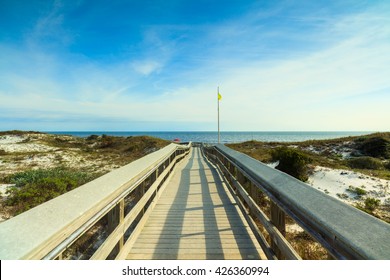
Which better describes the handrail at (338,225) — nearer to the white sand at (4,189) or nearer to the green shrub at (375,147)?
the white sand at (4,189)

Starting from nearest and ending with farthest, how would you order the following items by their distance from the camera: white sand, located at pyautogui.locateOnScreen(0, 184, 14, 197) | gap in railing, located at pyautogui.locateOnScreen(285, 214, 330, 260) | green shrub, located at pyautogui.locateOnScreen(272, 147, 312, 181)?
gap in railing, located at pyautogui.locateOnScreen(285, 214, 330, 260) < white sand, located at pyautogui.locateOnScreen(0, 184, 14, 197) < green shrub, located at pyautogui.locateOnScreen(272, 147, 312, 181)

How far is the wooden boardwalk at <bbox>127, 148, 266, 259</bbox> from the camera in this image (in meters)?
3.34

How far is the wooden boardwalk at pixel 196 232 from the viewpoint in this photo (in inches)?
131

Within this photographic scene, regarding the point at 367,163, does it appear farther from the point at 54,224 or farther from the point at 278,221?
the point at 54,224

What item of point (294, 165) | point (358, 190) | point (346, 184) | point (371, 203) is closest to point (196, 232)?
point (371, 203)

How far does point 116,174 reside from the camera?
11.2 feet

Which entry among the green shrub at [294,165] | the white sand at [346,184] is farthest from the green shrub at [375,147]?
the green shrub at [294,165]

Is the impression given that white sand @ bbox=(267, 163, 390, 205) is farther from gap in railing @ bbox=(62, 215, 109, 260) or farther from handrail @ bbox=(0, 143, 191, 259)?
handrail @ bbox=(0, 143, 191, 259)

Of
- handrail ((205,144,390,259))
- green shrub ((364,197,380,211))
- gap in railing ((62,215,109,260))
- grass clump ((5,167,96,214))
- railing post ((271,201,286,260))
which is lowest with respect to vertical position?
gap in railing ((62,215,109,260))

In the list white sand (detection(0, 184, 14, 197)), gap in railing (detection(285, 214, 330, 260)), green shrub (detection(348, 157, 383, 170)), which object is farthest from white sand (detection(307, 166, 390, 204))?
white sand (detection(0, 184, 14, 197))

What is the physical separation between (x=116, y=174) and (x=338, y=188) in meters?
10.2

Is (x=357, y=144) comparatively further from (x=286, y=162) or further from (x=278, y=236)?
(x=278, y=236)

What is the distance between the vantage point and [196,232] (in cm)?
402
